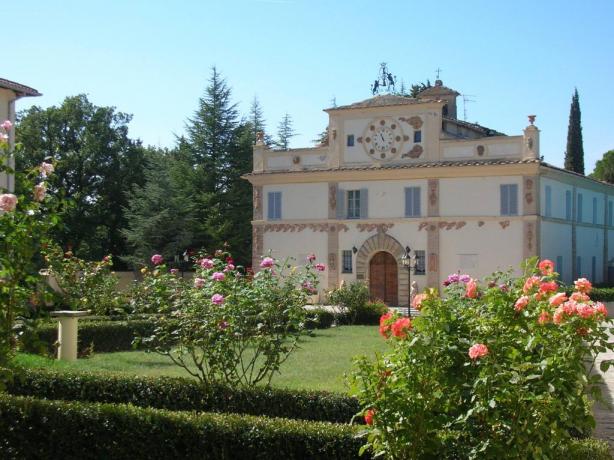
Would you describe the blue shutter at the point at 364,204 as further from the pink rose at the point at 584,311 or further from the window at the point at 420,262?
the pink rose at the point at 584,311

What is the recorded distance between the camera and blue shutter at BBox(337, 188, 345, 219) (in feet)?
108

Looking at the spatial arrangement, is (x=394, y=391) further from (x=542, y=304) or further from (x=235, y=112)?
(x=235, y=112)

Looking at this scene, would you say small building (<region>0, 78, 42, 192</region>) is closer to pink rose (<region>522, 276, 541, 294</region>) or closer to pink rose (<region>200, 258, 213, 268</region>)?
pink rose (<region>200, 258, 213, 268</region>)

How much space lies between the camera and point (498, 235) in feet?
99.1

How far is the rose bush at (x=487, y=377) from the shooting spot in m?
5.27

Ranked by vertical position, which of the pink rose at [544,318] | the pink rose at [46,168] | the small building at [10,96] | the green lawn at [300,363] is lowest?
the green lawn at [300,363]

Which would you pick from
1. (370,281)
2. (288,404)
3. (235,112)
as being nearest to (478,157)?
(370,281)

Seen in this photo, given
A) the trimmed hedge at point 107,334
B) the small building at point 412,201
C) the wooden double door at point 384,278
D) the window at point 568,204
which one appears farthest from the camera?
the window at point 568,204

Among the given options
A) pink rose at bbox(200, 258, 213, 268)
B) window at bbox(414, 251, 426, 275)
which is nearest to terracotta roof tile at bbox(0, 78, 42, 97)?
window at bbox(414, 251, 426, 275)

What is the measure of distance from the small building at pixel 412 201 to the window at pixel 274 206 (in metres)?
0.04

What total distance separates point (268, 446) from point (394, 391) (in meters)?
2.00

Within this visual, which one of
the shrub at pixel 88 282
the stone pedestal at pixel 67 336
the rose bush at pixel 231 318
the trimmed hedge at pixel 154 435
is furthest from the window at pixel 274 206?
the trimmed hedge at pixel 154 435

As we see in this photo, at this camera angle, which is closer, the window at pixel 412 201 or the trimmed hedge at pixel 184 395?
the trimmed hedge at pixel 184 395

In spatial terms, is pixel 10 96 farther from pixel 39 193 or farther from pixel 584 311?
pixel 584 311
